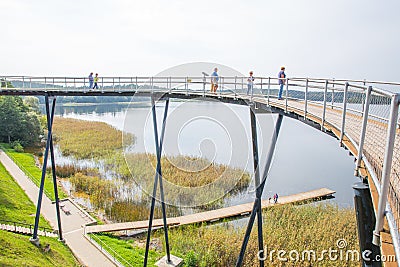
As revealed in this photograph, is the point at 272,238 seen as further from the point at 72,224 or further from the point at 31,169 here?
the point at 31,169

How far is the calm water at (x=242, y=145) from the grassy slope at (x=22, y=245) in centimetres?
628

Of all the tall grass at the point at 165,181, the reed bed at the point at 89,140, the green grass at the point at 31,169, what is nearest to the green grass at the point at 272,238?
the tall grass at the point at 165,181

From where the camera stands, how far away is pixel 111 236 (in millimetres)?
15773

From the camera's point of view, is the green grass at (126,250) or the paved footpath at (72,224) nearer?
the paved footpath at (72,224)

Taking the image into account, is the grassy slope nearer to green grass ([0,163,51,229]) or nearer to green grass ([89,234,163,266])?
green grass ([0,163,51,229])

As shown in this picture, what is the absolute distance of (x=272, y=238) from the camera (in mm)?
13641

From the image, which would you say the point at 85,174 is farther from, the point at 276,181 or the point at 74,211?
the point at 276,181

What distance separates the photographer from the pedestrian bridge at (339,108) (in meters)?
2.50

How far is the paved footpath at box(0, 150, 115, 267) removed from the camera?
42.3 ft

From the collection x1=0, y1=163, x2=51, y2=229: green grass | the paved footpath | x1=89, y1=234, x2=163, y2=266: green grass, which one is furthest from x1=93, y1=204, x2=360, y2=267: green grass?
x1=0, y1=163, x2=51, y2=229: green grass

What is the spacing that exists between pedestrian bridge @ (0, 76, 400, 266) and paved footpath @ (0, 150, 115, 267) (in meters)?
4.89

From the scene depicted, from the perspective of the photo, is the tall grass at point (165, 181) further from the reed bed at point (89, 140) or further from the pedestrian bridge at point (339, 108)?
the pedestrian bridge at point (339, 108)

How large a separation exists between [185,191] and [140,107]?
30.2ft

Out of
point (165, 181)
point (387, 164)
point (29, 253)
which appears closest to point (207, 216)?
point (165, 181)
